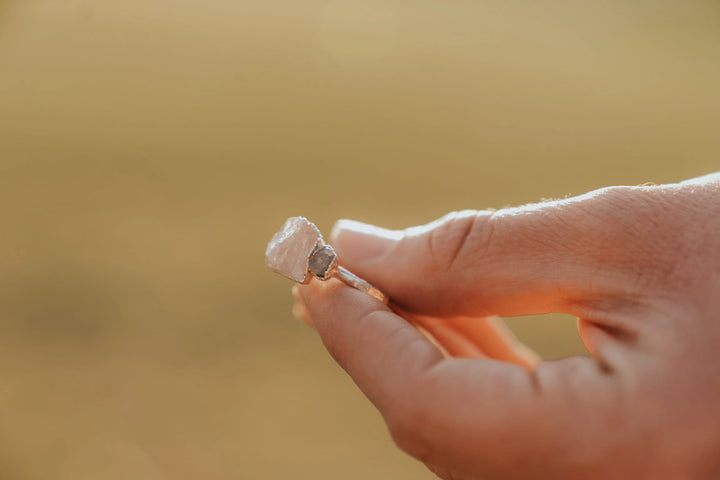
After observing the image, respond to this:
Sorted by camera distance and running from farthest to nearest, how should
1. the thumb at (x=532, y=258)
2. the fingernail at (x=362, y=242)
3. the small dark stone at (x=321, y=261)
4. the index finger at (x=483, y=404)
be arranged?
the fingernail at (x=362, y=242) < the small dark stone at (x=321, y=261) < the thumb at (x=532, y=258) < the index finger at (x=483, y=404)

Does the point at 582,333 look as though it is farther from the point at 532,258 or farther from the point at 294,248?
the point at 294,248

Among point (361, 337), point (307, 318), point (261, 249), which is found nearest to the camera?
point (361, 337)

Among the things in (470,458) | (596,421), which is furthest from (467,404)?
(596,421)

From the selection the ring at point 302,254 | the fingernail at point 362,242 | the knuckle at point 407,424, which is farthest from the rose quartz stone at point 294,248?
the knuckle at point 407,424

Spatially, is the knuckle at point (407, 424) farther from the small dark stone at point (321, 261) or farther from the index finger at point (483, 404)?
the small dark stone at point (321, 261)

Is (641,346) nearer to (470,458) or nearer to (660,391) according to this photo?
(660,391)

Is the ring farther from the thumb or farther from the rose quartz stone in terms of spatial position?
the thumb
